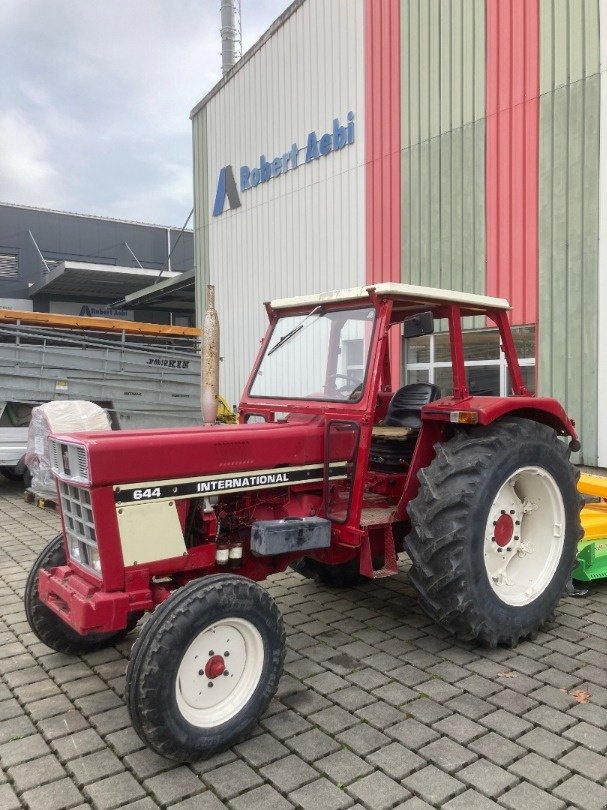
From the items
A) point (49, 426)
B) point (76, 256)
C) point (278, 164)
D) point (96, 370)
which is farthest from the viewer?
point (76, 256)

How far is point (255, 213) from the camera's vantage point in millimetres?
12758

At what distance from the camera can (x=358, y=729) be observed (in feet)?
9.71

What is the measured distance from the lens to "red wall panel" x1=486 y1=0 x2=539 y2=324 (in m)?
7.69

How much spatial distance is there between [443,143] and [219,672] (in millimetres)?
7742

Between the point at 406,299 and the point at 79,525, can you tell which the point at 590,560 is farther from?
the point at 79,525

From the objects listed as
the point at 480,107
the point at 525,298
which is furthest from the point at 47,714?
the point at 480,107

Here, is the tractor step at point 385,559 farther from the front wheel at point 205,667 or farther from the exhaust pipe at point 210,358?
the exhaust pipe at point 210,358

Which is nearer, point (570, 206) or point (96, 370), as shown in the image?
point (570, 206)

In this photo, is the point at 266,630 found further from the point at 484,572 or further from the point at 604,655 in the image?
the point at 604,655

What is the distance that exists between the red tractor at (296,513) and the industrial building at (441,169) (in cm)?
75

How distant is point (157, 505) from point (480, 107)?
7161mm

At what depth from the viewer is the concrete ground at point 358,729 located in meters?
2.53

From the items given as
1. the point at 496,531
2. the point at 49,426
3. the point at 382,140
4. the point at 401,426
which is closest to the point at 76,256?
the point at 382,140

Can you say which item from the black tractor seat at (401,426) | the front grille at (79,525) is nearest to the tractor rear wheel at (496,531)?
the black tractor seat at (401,426)
